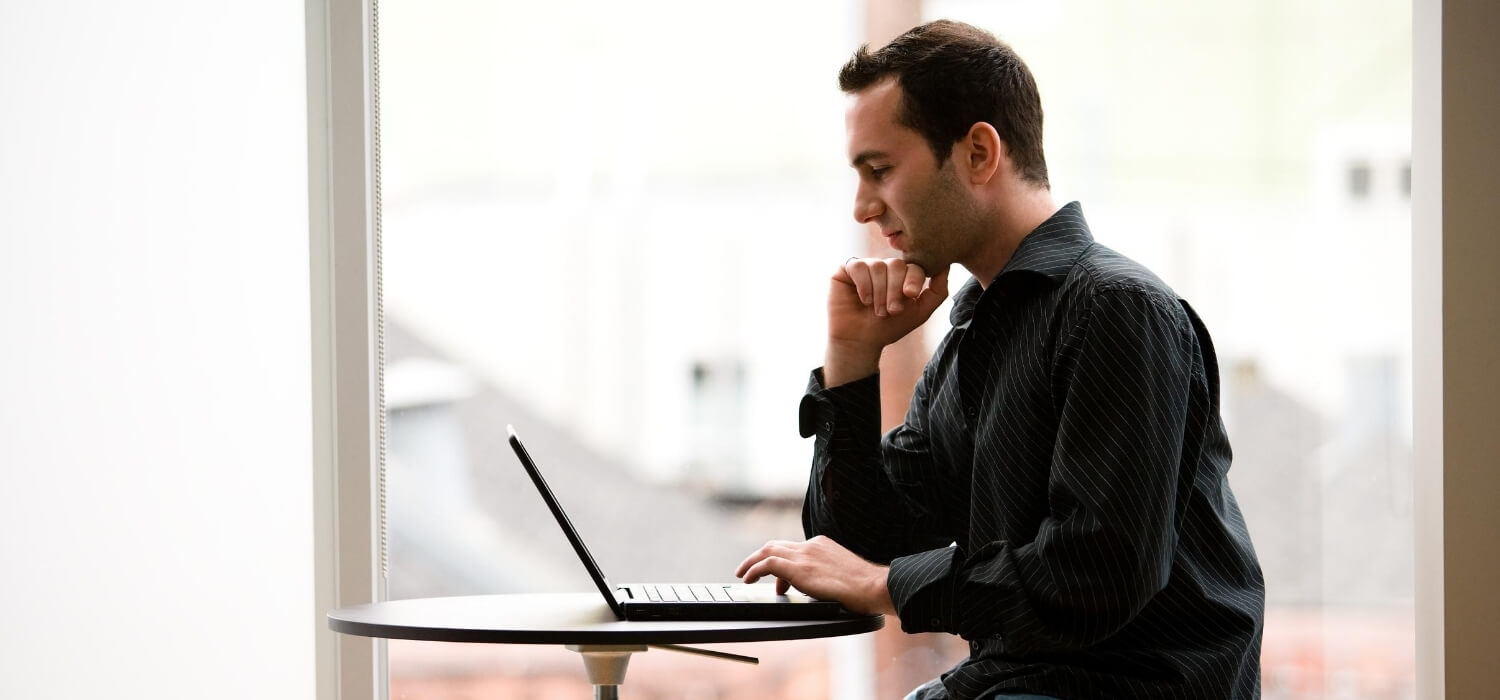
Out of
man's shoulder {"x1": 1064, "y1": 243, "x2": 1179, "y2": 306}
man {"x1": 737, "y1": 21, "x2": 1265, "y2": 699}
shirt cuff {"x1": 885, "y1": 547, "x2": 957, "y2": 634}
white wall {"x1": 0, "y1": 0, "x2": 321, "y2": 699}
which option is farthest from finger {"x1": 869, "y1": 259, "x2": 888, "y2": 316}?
white wall {"x1": 0, "y1": 0, "x2": 321, "y2": 699}

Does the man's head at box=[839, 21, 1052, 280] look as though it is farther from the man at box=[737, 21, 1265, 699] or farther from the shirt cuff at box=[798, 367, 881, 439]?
the shirt cuff at box=[798, 367, 881, 439]

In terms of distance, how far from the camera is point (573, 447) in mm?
2373

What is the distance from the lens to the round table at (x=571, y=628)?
1.27 metres

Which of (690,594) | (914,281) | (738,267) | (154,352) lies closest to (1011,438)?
(914,281)

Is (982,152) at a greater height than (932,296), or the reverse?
(982,152)

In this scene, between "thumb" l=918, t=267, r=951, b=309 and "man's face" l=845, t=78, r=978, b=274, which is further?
"thumb" l=918, t=267, r=951, b=309

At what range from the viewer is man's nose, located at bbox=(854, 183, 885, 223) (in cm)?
169

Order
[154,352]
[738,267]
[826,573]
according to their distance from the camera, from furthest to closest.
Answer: [738,267]
[154,352]
[826,573]

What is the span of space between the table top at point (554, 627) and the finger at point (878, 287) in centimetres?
45

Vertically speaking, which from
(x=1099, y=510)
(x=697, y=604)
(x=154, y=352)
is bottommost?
(x=697, y=604)

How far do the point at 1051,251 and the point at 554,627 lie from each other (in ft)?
2.42

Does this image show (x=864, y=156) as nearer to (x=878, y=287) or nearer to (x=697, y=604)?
(x=878, y=287)

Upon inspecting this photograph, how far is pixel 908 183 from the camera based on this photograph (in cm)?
164

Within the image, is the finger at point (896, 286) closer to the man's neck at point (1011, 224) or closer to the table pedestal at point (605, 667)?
the man's neck at point (1011, 224)
